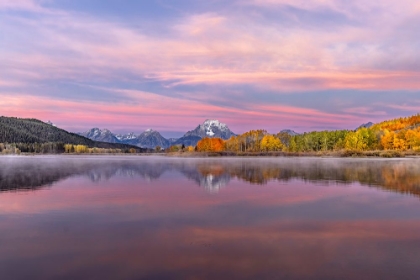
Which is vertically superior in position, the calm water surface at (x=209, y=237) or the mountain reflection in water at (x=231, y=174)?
the mountain reflection in water at (x=231, y=174)

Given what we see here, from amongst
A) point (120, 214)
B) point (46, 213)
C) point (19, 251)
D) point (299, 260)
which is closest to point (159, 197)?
point (120, 214)

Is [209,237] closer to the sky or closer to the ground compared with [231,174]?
closer to the ground

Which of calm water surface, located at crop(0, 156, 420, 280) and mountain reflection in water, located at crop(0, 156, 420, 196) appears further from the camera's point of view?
mountain reflection in water, located at crop(0, 156, 420, 196)

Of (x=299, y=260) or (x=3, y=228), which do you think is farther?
(x=3, y=228)

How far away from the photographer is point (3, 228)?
15.0 metres

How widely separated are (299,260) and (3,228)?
12.3 metres

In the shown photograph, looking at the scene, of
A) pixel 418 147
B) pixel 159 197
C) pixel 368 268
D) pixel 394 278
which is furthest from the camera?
pixel 418 147

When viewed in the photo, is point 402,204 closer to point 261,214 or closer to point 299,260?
point 261,214

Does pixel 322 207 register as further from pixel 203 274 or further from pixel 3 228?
pixel 3 228

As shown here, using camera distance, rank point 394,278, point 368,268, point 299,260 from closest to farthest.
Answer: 1. point 394,278
2. point 368,268
3. point 299,260

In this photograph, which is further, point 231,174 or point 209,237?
point 231,174

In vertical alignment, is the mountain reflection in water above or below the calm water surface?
above

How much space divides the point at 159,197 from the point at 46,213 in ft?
26.0

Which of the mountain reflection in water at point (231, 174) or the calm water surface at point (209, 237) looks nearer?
the calm water surface at point (209, 237)
